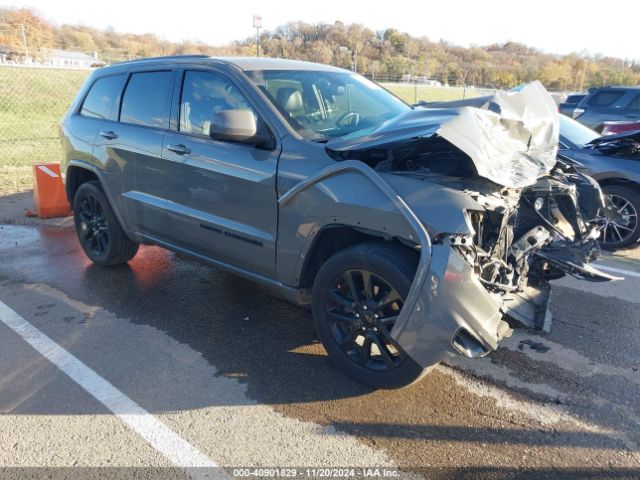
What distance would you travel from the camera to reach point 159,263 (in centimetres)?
539

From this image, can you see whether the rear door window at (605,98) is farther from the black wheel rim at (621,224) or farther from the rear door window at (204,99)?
the rear door window at (204,99)

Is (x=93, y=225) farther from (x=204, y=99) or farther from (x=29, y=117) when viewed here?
(x=29, y=117)

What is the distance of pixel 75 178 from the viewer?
5355 mm

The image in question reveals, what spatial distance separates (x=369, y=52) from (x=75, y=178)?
68899 millimetres

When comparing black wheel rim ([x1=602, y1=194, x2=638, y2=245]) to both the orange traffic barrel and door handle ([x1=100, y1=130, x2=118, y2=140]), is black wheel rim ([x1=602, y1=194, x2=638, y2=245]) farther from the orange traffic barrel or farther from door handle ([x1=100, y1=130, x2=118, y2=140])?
the orange traffic barrel

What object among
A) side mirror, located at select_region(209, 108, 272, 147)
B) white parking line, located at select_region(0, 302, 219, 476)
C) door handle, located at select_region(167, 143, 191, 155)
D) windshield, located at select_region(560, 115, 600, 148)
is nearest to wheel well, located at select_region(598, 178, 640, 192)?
windshield, located at select_region(560, 115, 600, 148)

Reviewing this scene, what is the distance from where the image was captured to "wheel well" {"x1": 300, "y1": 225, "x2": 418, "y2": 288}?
316 cm

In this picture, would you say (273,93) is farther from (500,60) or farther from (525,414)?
(500,60)

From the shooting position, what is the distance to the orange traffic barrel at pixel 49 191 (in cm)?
697

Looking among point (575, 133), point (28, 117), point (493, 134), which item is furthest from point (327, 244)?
point (28, 117)

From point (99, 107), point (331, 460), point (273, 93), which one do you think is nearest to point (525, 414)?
point (331, 460)

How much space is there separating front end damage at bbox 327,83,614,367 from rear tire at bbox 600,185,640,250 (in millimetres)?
2176

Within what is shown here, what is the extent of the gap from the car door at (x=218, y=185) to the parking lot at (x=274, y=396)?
0.64 meters

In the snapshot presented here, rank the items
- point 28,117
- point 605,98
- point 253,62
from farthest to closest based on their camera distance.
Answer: point 28,117 < point 605,98 < point 253,62
